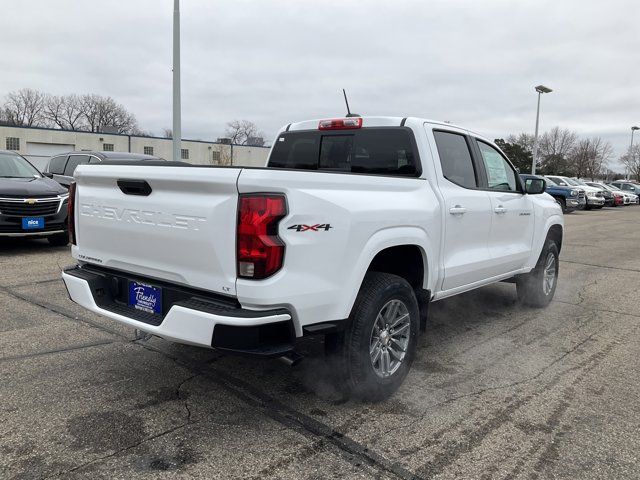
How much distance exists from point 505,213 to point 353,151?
1.66 meters

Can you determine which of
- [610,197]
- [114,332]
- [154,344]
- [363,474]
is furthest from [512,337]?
[610,197]

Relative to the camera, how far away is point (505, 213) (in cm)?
507

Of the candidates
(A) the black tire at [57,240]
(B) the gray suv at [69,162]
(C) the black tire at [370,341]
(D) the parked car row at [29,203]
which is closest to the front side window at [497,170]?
(C) the black tire at [370,341]

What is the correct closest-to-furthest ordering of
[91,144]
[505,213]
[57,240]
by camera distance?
[505,213], [57,240], [91,144]

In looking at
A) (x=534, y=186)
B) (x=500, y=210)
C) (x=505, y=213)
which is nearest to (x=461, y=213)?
(x=500, y=210)

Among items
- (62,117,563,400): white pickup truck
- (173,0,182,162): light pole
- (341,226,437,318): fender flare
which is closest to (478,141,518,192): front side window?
(62,117,563,400): white pickup truck

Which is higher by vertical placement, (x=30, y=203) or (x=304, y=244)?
(x=304, y=244)

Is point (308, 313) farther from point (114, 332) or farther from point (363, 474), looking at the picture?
point (114, 332)

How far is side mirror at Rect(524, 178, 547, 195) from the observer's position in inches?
220

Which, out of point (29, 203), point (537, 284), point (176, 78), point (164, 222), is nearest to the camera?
point (164, 222)

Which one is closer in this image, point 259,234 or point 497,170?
point 259,234

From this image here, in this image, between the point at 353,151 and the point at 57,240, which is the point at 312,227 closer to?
the point at 353,151

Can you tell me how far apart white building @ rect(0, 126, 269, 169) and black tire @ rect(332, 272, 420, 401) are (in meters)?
42.2

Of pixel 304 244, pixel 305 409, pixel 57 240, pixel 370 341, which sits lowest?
pixel 305 409
